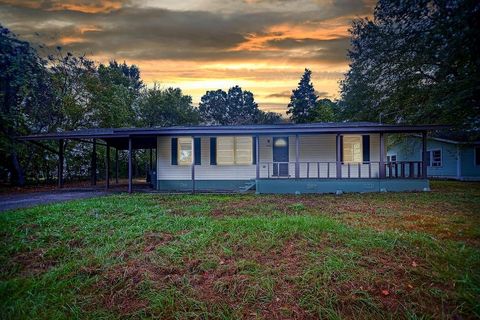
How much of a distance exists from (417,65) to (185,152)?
13.1m

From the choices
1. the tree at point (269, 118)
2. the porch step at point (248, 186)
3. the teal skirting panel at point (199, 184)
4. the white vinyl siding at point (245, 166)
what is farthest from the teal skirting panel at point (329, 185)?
the tree at point (269, 118)

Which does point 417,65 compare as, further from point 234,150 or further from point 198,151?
point 198,151

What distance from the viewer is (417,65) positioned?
15.5 meters

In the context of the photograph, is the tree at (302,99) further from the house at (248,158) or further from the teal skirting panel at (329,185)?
the teal skirting panel at (329,185)

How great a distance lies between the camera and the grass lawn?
3557 millimetres

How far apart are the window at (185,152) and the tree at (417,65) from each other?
11279 mm

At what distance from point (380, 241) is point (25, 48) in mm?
20294

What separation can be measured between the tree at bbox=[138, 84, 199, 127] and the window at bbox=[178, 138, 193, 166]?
15.6 meters

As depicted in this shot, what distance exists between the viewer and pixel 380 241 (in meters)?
5.03

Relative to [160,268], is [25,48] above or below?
above

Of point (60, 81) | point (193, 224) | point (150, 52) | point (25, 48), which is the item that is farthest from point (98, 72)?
point (193, 224)

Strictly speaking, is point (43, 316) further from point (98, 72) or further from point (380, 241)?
point (98, 72)

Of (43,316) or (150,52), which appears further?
(150,52)

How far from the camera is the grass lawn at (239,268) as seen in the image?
356 centimetres
